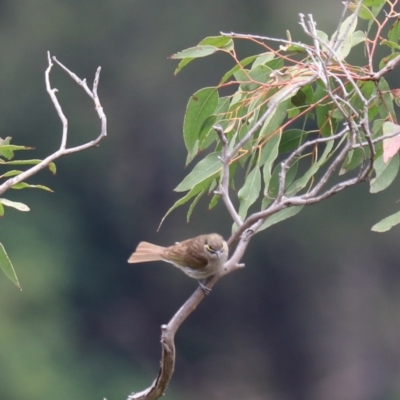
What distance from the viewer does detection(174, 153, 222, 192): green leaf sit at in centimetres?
167

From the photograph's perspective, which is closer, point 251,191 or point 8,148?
point 8,148

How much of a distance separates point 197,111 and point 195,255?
41 cm

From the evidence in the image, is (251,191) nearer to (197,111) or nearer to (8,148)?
(197,111)

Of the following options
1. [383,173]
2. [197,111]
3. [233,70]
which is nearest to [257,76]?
[233,70]

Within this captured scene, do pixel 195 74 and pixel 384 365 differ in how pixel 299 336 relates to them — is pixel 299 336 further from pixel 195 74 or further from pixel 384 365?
pixel 195 74

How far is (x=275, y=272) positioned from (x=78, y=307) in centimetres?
248

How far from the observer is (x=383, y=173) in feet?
5.58

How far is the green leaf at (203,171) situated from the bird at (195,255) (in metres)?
0.17

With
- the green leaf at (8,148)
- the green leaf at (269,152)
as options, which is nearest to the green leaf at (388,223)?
the green leaf at (269,152)

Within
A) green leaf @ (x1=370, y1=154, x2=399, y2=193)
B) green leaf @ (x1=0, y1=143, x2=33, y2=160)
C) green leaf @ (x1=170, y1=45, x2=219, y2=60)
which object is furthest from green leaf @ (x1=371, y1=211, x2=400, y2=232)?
green leaf @ (x1=0, y1=143, x2=33, y2=160)

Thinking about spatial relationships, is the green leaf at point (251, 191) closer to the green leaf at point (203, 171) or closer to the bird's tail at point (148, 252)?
the green leaf at point (203, 171)

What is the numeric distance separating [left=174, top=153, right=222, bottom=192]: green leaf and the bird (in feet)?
0.55

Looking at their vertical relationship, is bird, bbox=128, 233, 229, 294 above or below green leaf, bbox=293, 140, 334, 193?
below

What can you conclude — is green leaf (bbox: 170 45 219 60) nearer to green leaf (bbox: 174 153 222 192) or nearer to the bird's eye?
green leaf (bbox: 174 153 222 192)
